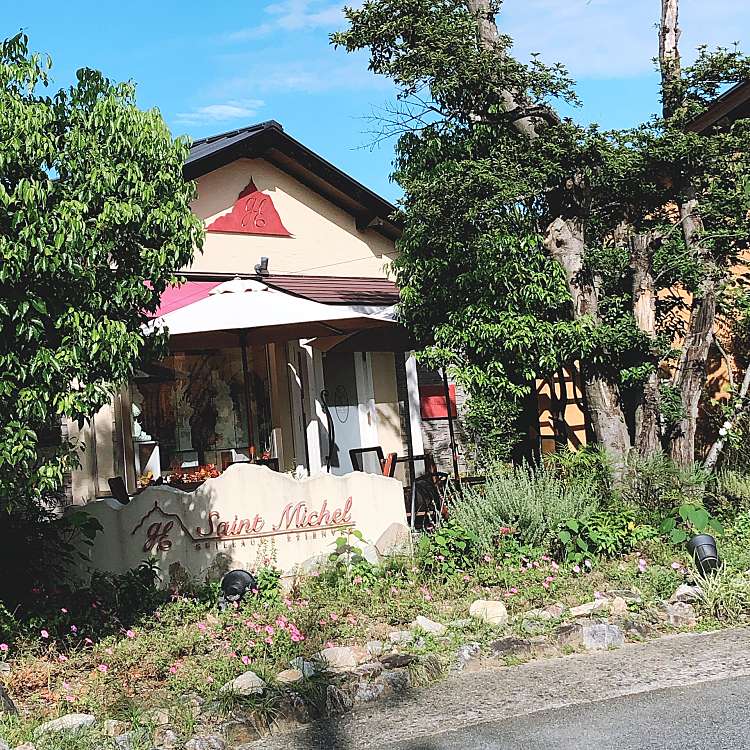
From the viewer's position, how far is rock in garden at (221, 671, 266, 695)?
5332 mm

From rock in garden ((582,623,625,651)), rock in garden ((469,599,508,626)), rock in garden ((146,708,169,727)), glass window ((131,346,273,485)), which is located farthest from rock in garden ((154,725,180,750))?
glass window ((131,346,273,485))

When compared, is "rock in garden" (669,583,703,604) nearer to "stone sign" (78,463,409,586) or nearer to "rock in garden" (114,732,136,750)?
"stone sign" (78,463,409,586)

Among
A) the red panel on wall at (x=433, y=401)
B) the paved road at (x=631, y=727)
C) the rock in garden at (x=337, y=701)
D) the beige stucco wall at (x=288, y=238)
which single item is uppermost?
the beige stucco wall at (x=288, y=238)

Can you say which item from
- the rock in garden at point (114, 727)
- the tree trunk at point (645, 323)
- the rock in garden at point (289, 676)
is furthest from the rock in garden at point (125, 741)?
the tree trunk at point (645, 323)

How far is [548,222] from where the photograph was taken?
9.61m

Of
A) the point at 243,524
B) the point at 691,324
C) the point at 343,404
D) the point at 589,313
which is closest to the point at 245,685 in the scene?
the point at 243,524

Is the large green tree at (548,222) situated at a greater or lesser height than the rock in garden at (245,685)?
greater

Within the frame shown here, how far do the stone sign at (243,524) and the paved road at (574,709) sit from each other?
8.06 ft

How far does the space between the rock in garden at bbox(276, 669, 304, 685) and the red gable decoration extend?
24.6ft

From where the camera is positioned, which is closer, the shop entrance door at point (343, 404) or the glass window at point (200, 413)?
the glass window at point (200, 413)

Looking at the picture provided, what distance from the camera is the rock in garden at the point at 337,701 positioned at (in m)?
5.38

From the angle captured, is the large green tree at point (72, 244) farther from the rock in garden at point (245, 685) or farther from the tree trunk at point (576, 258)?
the tree trunk at point (576, 258)

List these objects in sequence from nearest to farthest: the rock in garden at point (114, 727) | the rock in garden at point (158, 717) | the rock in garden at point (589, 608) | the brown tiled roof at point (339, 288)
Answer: the rock in garden at point (114, 727) → the rock in garden at point (158, 717) → the rock in garden at point (589, 608) → the brown tiled roof at point (339, 288)

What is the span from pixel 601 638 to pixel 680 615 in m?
0.72
